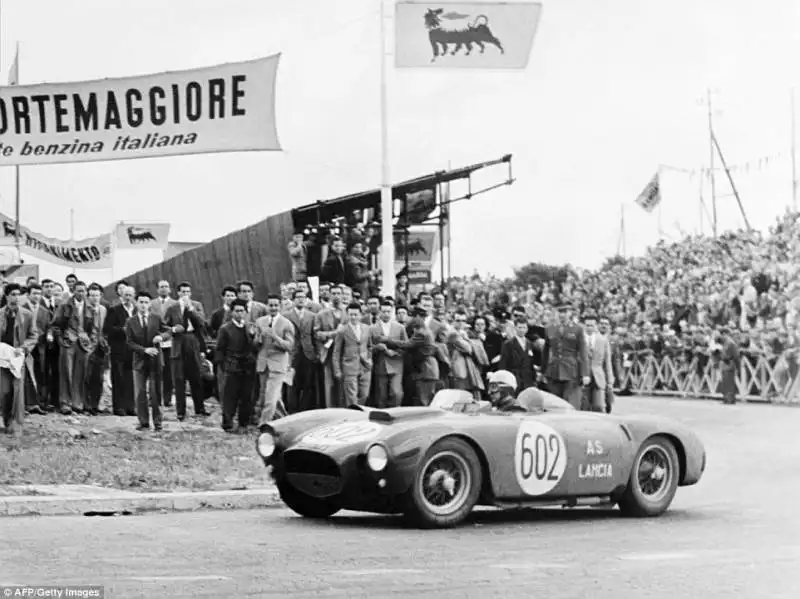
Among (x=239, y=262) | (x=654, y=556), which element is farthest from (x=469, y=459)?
(x=239, y=262)

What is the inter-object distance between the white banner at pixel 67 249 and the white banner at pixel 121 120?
14.9 m

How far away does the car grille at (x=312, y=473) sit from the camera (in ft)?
33.7

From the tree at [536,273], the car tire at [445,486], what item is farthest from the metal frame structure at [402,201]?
the tree at [536,273]

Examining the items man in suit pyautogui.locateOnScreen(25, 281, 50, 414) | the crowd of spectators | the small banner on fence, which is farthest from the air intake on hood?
the crowd of spectators

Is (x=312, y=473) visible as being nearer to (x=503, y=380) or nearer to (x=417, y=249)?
(x=503, y=380)

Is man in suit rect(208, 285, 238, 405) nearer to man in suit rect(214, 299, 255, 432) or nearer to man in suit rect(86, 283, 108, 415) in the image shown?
man in suit rect(214, 299, 255, 432)

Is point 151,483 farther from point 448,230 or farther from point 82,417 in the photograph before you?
point 448,230

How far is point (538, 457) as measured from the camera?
10852 mm

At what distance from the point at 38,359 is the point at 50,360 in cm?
15

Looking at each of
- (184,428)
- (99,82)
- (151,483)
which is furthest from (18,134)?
(151,483)

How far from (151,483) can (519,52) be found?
9.31 m

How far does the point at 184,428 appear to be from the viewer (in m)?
17.5

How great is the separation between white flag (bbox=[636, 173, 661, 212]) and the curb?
3907 cm

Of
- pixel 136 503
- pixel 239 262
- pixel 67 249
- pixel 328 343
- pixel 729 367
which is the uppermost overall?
pixel 67 249
